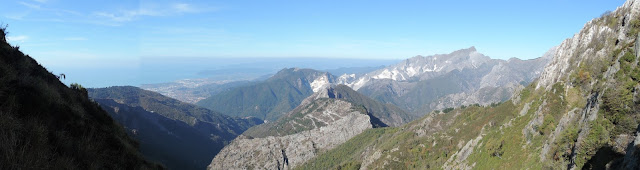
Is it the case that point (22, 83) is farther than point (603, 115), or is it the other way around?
point (603, 115)

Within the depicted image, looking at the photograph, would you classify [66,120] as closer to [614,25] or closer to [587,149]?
[587,149]

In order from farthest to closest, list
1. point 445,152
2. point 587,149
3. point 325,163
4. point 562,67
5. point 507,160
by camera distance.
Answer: point 325,163 → point 445,152 → point 562,67 → point 507,160 → point 587,149

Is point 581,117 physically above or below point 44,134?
below

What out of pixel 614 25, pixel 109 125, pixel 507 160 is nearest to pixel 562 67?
pixel 614 25

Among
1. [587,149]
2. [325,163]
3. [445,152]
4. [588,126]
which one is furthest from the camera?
[325,163]

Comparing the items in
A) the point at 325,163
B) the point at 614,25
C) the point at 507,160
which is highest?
the point at 614,25

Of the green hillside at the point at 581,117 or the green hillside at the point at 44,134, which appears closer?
the green hillside at the point at 44,134

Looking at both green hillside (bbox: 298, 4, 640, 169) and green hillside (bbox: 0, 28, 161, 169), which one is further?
green hillside (bbox: 298, 4, 640, 169)

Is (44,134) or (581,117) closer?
(44,134)

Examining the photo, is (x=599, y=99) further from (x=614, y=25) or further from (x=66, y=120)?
(x=66, y=120)

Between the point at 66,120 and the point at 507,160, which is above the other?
the point at 66,120
